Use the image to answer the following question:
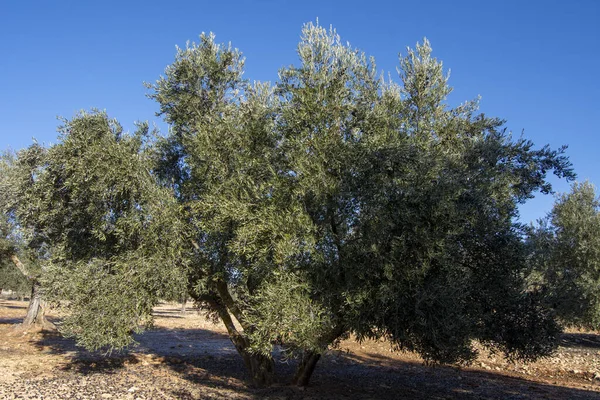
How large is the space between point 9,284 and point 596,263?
6616 centimetres

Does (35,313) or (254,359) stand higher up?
(254,359)

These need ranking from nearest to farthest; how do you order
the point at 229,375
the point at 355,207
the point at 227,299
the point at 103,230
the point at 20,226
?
the point at 355,207 → the point at 103,230 → the point at 227,299 → the point at 229,375 → the point at 20,226

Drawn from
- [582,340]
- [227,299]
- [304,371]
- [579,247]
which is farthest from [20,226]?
[582,340]

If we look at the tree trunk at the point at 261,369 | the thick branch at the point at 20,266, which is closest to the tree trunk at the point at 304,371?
the tree trunk at the point at 261,369

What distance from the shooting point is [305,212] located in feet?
36.0

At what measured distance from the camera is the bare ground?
14.6 meters

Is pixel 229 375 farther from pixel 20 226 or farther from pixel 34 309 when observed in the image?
pixel 34 309

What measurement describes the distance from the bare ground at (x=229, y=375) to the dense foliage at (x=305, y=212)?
220cm

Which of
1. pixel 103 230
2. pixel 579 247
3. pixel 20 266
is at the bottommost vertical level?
pixel 20 266

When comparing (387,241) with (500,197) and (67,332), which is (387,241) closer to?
(500,197)

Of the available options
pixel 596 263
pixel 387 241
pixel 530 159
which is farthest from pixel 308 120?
pixel 596 263

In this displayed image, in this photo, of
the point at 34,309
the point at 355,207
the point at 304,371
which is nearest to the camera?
the point at 355,207

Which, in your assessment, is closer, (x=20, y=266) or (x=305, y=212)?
(x=305, y=212)

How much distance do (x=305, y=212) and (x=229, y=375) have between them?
10773mm
